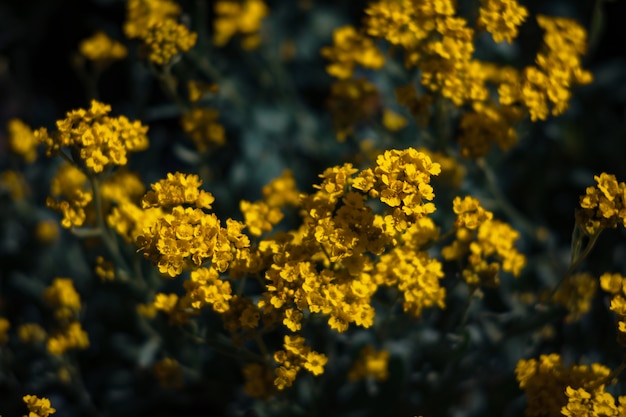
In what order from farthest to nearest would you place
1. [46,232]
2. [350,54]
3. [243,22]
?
[243,22] < [46,232] < [350,54]

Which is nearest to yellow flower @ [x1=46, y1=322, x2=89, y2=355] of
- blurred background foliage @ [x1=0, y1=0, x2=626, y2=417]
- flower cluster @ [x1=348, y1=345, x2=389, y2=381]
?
blurred background foliage @ [x1=0, y1=0, x2=626, y2=417]

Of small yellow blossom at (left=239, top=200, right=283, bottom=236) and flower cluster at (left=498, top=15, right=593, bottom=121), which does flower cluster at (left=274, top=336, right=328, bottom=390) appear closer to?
small yellow blossom at (left=239, top=200, right=283, bottom=236)

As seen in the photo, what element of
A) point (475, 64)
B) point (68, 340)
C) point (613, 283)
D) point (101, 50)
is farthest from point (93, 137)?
point (613, 283)

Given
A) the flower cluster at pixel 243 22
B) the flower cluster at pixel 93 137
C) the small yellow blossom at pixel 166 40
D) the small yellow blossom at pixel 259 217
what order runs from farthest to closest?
the flower cluster at pixel 243 22 → the small yellow blossom at pixel 166 40 → the small yellow blossom at pixel 259 217 → the flower cluster at pixel 93 137

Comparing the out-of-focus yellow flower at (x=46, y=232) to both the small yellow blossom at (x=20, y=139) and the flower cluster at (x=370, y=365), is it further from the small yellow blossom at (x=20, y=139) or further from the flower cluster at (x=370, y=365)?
the flower cluster at (x=370, y=365)

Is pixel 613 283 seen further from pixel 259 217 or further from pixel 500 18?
pixel 259 217

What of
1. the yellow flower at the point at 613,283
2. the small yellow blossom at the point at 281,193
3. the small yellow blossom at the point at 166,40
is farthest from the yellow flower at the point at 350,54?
the yellow flower at the point at 613,283
